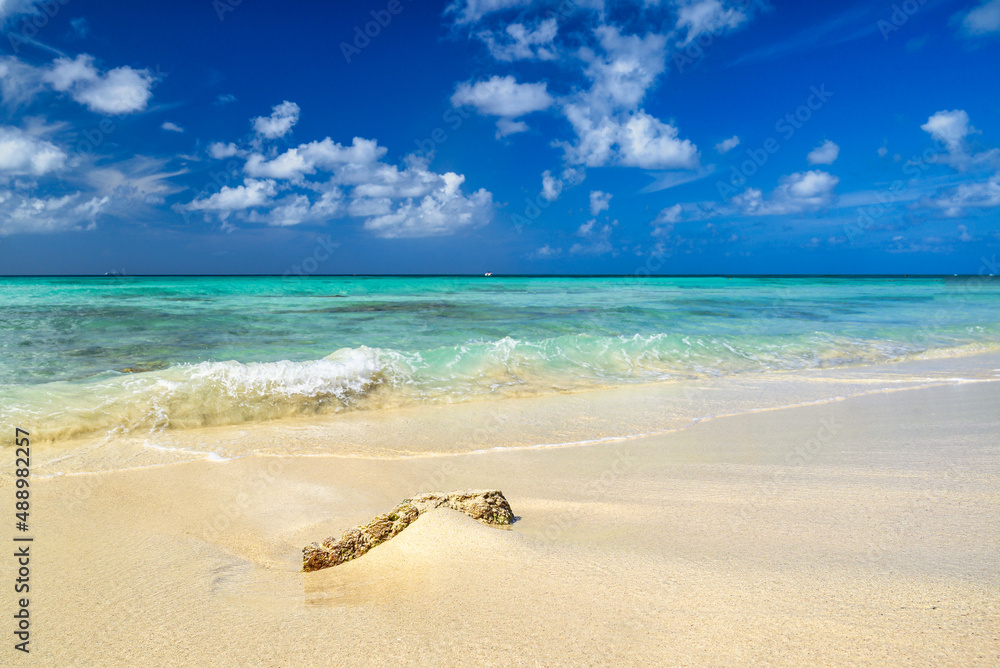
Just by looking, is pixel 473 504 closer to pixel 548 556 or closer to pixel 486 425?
pixel 548 556

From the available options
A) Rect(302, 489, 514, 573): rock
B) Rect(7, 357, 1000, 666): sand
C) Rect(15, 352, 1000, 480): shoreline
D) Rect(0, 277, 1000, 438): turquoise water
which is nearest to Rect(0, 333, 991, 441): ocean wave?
Rect(0, 277, 1000, 438): turquoise water

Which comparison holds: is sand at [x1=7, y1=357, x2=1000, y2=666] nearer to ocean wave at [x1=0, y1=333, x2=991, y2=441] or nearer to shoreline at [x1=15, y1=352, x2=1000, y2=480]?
shoreline at [x1=15, y1=352, x2=1000, y2=480]

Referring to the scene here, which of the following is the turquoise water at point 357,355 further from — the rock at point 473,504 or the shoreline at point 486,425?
the rock at point 473,504

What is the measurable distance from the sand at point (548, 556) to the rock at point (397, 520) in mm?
83

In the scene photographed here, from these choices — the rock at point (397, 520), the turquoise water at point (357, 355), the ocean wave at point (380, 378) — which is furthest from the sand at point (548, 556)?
the turquoise water at point (357, 355)

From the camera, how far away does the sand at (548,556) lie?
176cm

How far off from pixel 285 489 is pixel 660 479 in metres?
2.73

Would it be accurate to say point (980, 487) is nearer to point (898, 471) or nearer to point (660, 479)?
point (898, 471)

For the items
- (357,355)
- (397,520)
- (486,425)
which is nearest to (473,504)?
(397,520)

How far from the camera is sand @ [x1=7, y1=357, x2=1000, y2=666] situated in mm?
1761

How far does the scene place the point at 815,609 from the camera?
1858mm

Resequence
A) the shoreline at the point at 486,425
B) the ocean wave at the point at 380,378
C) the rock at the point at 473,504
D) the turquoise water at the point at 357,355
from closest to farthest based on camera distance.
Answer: the rock at the point at 473,504 < the shoreline at the point at 486,425 < the ocean wave at the point at 380,378 < the turquoise water at the point at 357,355

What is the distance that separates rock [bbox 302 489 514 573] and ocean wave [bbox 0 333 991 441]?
4.30m

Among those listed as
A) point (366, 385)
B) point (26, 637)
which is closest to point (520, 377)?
point (366, 385)
